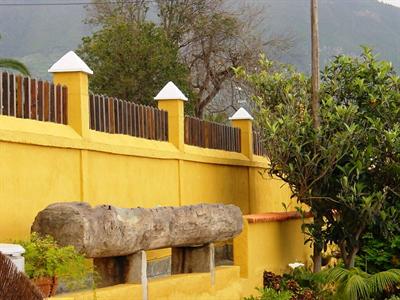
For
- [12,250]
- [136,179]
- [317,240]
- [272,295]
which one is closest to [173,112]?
[136,179]

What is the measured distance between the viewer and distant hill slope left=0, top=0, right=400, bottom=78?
112 metres

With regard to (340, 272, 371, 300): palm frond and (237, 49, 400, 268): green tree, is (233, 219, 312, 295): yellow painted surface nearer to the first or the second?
(237, 49, 400, 268): green tree

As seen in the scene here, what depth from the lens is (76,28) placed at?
119 m

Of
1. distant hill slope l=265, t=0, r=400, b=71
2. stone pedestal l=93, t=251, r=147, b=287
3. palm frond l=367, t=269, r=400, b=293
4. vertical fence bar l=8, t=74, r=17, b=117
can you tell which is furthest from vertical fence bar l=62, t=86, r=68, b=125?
distant hill slope l=265, t=0, r=400, b=71

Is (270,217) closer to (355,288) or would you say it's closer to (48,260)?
(355,288)

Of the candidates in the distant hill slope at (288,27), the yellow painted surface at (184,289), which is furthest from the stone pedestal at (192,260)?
the distant hill slope at (288,27)

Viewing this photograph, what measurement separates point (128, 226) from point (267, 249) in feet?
19.5

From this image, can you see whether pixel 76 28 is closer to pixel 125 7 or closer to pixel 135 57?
pixel 125 7

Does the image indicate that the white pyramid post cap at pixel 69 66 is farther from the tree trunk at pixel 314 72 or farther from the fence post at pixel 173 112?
the tree trunk at pixel 314 72

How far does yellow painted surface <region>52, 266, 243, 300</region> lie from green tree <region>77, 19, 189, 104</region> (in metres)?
13.4

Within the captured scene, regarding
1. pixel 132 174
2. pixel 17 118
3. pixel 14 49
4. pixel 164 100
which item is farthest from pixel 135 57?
pixel 14 49

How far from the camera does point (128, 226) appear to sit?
9781 mm

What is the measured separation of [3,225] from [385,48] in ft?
394

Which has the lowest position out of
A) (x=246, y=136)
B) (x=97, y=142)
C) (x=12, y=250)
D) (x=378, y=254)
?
(x=378, y=254)
